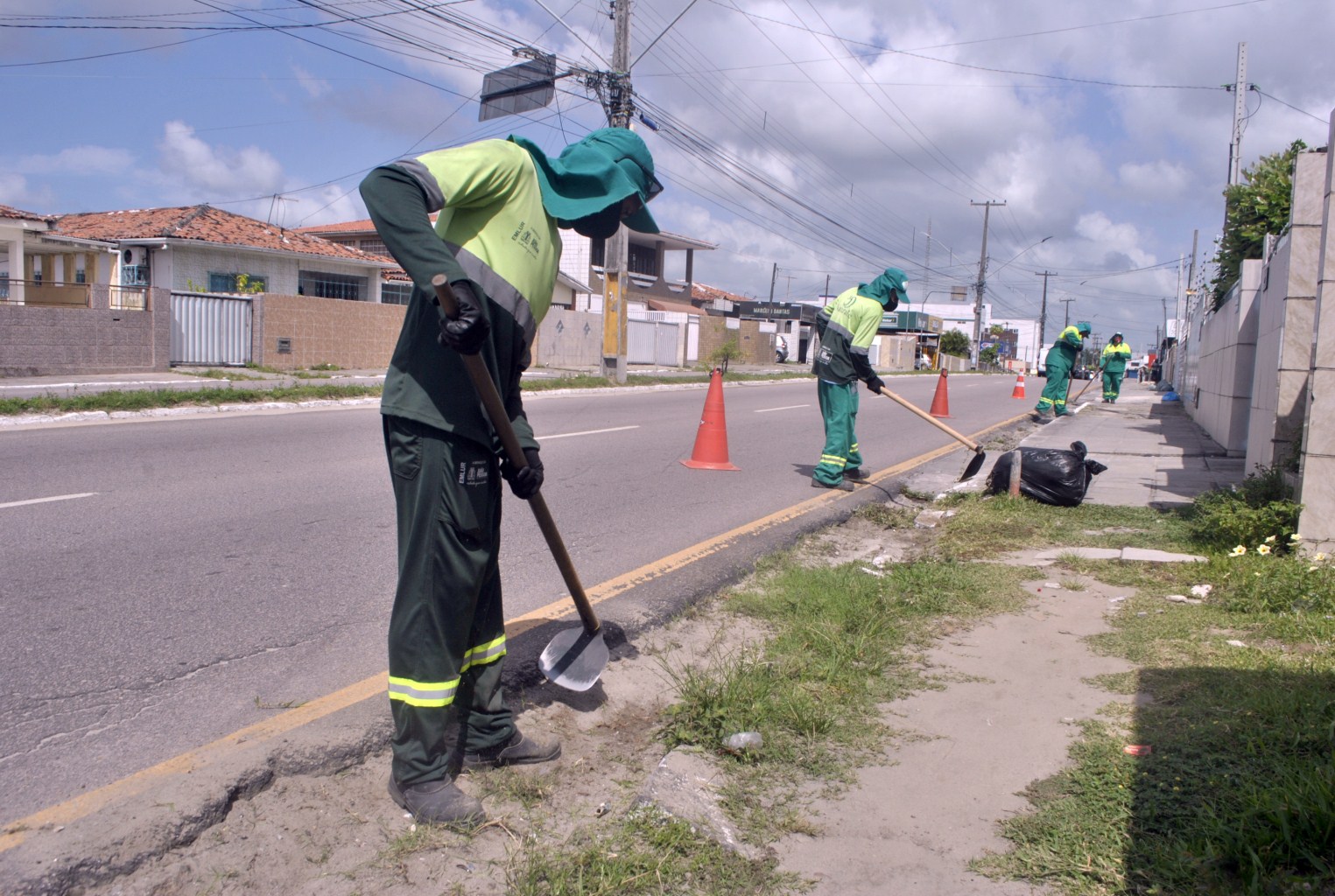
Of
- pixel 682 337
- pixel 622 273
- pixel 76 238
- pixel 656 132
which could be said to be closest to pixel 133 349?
pixel 76 238

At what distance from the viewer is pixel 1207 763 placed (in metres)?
2.96

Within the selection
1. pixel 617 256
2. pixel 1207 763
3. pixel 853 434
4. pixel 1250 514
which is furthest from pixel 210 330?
pixel 1207 763

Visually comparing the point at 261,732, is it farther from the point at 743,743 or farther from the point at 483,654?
the point at 743,743

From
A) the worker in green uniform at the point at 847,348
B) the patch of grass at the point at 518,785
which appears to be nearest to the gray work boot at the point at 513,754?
the patch of grass at the point at 518,785

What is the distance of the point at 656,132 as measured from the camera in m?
21.7

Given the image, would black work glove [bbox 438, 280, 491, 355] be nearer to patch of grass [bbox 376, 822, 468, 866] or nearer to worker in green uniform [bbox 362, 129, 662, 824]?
worker in green uniform [bbox 362, 129, 662, 824]

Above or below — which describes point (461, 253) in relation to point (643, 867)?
above

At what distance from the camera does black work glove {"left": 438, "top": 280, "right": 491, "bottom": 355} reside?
7.75 ft

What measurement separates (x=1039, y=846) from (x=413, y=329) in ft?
7.18

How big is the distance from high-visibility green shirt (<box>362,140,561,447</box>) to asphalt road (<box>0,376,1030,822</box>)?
4.68ft

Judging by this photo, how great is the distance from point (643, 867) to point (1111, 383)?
21656mm

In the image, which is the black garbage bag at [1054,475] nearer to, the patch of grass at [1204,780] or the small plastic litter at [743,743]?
the patch of grass at [1204,780]

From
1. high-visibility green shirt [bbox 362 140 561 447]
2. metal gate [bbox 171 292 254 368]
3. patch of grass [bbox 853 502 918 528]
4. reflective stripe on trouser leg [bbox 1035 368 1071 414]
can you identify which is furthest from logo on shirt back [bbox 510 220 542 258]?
metal gate [bbox 171 292 254 368]

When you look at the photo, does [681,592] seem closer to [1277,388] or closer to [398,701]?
[398,701]
